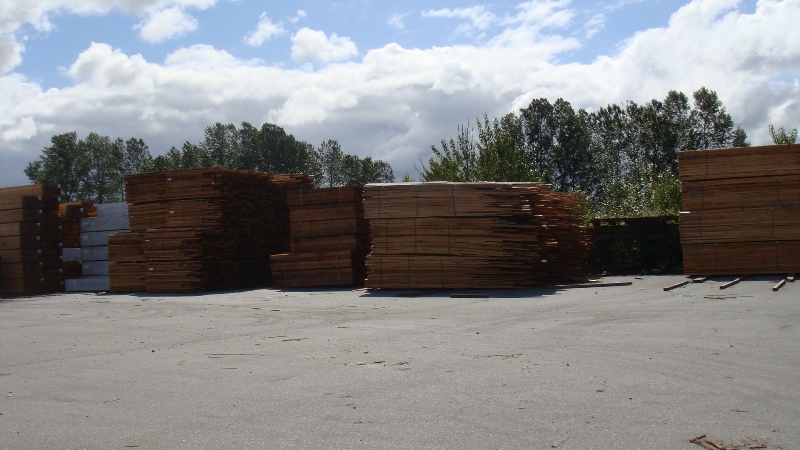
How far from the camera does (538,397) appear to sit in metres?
5.84

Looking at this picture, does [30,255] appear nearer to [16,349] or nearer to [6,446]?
[16,349]

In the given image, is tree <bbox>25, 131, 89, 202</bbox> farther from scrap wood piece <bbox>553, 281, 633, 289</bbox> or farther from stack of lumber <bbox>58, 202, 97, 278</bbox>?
scrap wood piece <bbox>553, 281, 633, 289</bbox>

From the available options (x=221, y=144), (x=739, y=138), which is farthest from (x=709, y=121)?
(x=221, y=144)

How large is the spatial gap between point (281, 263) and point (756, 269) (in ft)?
35.4

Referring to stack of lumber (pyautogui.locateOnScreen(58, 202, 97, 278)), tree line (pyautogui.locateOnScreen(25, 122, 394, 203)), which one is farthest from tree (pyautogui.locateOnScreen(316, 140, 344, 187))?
stack of lumber (pyautogui.locateOnScreen(58, 202, 97, 278))

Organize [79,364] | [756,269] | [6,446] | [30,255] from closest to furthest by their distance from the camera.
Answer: [6,446] < [79,364] < [756,269] < [30,255]

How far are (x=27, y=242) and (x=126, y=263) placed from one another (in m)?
3.56

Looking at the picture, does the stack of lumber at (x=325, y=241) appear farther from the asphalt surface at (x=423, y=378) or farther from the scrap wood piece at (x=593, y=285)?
the asphalt surface at (x=423, y=378)

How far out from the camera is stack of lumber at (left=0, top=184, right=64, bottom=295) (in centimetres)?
2091

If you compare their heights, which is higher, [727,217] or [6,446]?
[727,217]

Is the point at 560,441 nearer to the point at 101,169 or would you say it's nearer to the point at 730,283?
the point at 730,283

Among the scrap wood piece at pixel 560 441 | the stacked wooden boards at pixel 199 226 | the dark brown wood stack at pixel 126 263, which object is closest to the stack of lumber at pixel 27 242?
the dark brown wood stack at pixel 126 263

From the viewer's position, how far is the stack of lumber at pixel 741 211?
49.7ft

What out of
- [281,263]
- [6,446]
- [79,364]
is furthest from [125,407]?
[281,263]
